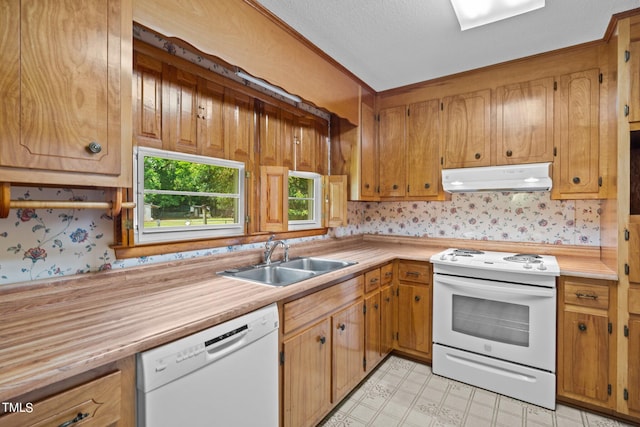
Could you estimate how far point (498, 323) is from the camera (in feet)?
7.42

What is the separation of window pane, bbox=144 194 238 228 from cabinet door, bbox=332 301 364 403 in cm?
100

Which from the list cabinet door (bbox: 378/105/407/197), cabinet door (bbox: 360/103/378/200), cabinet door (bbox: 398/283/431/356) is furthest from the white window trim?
cabinet door (bbox: 398/283/431/356)

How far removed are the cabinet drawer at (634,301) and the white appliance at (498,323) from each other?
378mm

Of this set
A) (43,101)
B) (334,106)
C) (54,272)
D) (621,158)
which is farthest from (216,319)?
(621,158)

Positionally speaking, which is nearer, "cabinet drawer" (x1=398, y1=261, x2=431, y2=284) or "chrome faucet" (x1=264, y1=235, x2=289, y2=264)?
"chrome faucet" (x1=264, y1=235, x2=289, y2=264)

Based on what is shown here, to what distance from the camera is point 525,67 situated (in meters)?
2.52

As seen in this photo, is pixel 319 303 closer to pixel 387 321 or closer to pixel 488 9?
pixel 387 321

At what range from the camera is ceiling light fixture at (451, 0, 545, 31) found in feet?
5.79

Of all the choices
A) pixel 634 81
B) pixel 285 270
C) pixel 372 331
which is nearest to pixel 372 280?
pixel 372 331

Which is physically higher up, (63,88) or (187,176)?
(63,88)

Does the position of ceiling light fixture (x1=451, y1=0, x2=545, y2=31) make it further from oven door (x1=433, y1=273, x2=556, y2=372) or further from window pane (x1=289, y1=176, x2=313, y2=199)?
oven door (x1=433, y1=273, x2=556, y2=372)

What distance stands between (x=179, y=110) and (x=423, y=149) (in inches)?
86.3

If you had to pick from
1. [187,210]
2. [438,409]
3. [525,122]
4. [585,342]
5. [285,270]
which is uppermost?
[525,122]

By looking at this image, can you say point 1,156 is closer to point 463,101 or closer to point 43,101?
point 43,101
